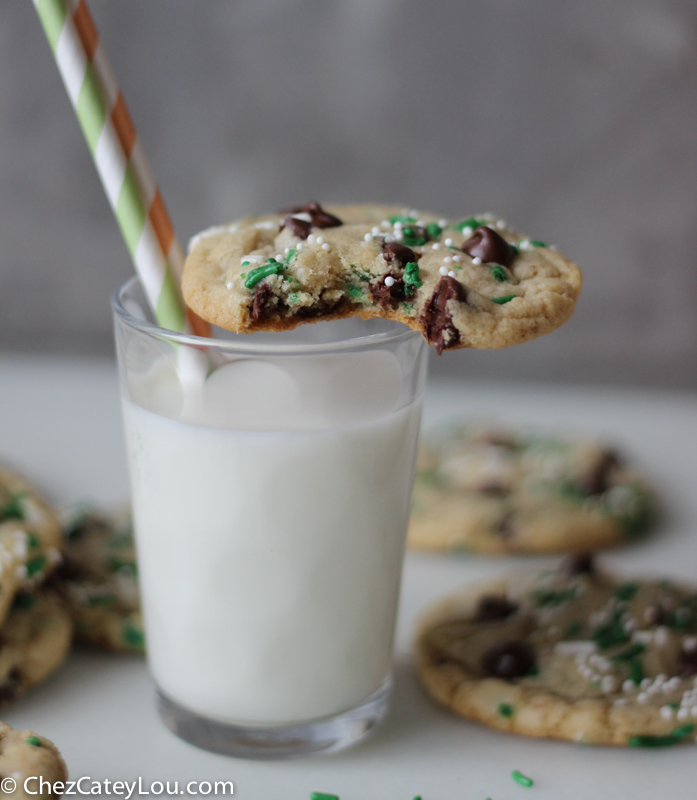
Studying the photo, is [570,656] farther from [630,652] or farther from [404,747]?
[404,747]

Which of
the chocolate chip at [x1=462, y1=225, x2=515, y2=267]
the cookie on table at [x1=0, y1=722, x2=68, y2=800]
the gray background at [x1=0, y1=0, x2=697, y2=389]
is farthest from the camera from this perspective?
the gray background at [x1=0, y1=0, x2=697, y2=389]

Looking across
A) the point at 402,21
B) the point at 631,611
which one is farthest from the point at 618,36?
the point at 631,611

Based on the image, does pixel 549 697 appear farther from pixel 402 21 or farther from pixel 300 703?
pixel 402 21

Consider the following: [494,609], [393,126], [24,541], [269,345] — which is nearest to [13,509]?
[24,541]

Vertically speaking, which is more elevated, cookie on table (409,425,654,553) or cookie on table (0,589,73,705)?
cookie on table (0,589,73,705)

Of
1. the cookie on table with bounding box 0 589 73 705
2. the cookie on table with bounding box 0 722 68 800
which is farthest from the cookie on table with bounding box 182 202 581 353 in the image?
the cookie on table with bounding box 0 589 73 705

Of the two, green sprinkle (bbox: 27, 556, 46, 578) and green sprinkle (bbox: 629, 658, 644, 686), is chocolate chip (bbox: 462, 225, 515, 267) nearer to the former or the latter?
green sprinkle (bbox: 629, 658, 644, 686)
